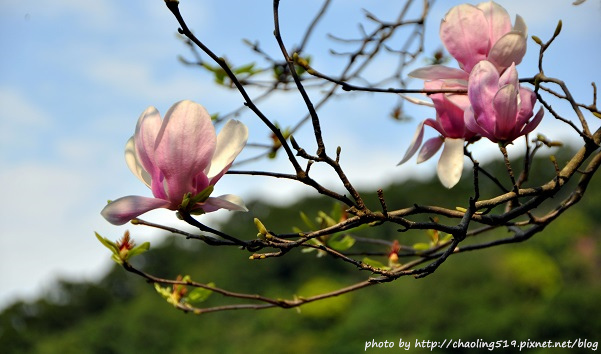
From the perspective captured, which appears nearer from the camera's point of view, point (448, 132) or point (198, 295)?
point (448, 132)

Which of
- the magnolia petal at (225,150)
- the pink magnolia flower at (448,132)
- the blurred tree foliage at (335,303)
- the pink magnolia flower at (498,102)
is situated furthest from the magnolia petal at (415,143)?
the blurred tree foliage at (335,303)

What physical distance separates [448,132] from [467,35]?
0.39 ft

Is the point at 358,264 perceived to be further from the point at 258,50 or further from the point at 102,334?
the point at 102,334

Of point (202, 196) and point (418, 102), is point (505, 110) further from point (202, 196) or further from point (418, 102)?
point (202, 196)

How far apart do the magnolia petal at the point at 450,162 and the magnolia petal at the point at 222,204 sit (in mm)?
268

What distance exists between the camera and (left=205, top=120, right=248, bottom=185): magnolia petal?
0.73m

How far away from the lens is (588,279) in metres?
17.5

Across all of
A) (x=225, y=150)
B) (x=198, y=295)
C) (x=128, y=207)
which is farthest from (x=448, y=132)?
(x=198, y=295)

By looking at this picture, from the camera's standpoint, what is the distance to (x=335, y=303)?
20750 mm

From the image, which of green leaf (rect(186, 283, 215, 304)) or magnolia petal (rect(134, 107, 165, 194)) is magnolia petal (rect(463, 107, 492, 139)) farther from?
green leaf (rect(186, 283, 215, 304))

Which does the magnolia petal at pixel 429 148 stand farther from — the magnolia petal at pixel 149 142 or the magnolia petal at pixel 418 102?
the magnolia petal at pixel 149 142

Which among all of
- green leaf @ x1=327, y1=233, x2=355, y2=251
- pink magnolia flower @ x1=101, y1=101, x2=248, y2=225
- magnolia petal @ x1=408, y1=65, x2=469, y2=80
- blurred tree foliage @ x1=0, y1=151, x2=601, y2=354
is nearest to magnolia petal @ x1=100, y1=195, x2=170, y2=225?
pink magnolia flower @ x1=101, y1=101, x2=248, y2=225

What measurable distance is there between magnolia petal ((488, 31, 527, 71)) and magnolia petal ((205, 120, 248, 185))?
295 mm

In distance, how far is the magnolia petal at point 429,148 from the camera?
0.89 meters
